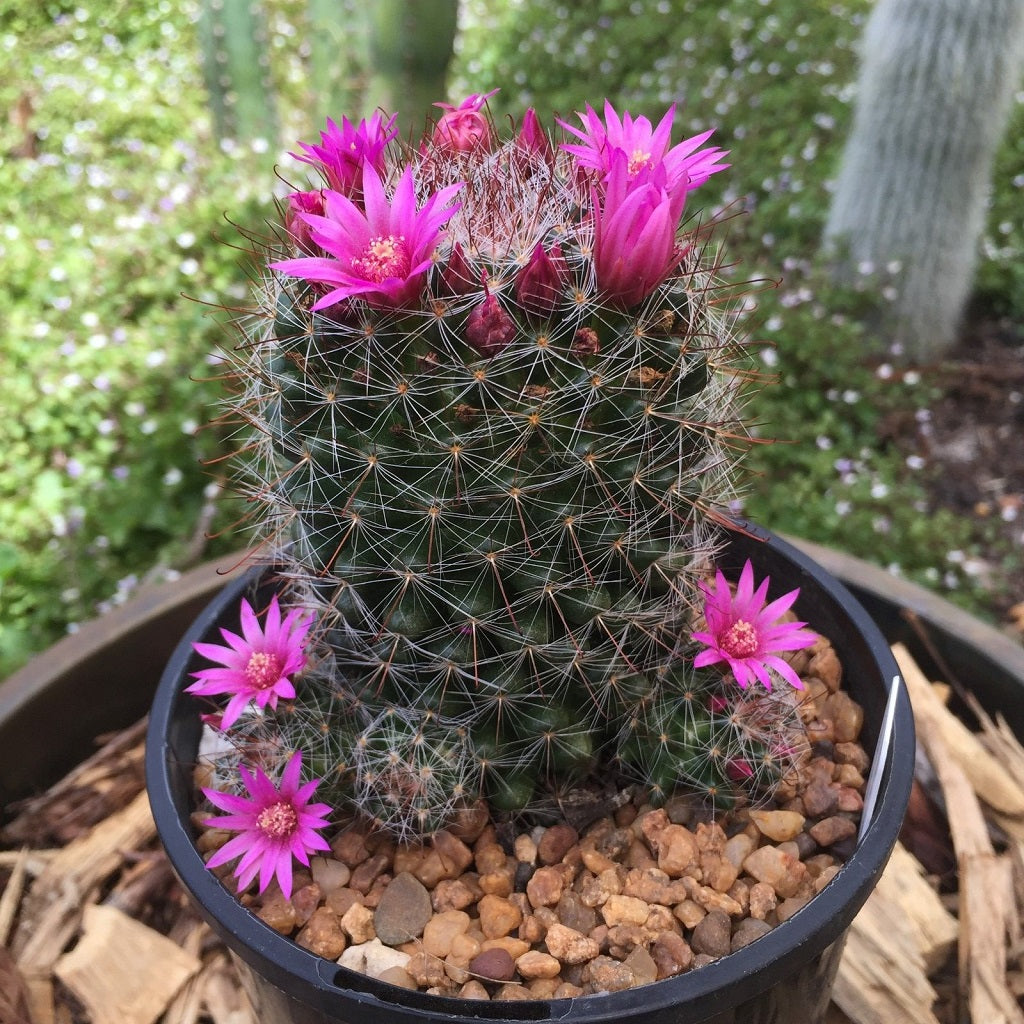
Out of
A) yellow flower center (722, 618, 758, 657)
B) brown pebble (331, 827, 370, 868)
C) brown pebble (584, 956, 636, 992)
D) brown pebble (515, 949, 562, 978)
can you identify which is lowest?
brown pebble (331, 827, 370, 868)

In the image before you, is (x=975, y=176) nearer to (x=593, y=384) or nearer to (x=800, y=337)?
(x=800, y=337)

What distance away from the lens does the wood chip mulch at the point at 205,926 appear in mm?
1303

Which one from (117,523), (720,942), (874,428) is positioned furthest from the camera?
(874,428)

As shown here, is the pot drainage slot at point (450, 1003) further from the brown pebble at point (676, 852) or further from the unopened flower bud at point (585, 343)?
the unopened flower bud at point (585, 343)

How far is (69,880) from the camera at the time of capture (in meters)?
1.48

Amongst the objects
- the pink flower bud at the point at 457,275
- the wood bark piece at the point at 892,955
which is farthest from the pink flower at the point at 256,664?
the wood bark piece at the point at 892,955

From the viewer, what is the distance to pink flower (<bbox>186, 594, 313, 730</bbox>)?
1.11 m

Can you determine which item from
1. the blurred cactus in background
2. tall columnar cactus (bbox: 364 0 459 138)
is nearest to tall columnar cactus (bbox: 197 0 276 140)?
the blurred cactus in background

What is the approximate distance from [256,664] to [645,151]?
742 mm

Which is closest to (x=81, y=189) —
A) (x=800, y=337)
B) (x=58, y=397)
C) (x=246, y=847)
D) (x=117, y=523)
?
(x=58, y=397)

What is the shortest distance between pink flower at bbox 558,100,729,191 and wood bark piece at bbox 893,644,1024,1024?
962 millimetres

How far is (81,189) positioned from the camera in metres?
3.69

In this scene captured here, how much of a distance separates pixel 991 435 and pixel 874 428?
1.25 feet

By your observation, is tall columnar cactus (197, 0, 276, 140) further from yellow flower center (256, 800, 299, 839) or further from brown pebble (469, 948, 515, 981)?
brown pebble (469, 948, 515, 981)
